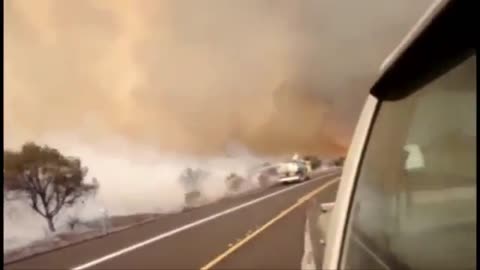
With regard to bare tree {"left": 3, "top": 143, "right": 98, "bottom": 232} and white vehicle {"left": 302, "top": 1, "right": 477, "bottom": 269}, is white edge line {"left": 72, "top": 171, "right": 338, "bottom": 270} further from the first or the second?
white vehicle {"left": 302, "top": 1, "right": 477, "bottom": 269}

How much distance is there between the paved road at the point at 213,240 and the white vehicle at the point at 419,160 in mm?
1968

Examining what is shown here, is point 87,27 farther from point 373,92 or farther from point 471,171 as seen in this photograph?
point 471,171

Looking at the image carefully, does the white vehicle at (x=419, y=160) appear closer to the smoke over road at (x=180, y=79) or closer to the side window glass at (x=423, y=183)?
the side window glass at (x=423, y=183)

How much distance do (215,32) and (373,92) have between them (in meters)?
2.23

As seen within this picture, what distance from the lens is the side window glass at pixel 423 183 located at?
1.89 feet

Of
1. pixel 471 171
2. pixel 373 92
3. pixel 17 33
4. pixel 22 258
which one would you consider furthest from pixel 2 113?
pixel 471 171

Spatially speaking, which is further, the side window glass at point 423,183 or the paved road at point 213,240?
the paved road at point 213,240

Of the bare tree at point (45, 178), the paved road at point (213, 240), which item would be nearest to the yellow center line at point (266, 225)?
the paved road at point (213, 240)

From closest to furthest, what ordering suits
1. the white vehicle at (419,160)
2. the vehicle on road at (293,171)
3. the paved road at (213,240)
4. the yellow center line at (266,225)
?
the white vehicle at (419,160) < the paved road at (213,240) < the yellow center line at (266,225) < the vehicle on road at (293,171)

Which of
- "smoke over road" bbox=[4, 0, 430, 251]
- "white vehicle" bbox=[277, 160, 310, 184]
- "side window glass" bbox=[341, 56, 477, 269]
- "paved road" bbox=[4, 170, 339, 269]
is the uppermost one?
"smoke over road" bbox=[4, 0, 430, 251]

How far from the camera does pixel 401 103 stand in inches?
32.9

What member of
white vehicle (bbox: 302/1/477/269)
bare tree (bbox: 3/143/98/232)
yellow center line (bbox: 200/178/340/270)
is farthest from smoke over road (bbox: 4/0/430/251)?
white vehicle (bbox: 302/1/477/269)

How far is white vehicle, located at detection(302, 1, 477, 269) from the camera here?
0.57 metres

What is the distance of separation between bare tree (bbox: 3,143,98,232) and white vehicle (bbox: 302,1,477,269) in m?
1.84
